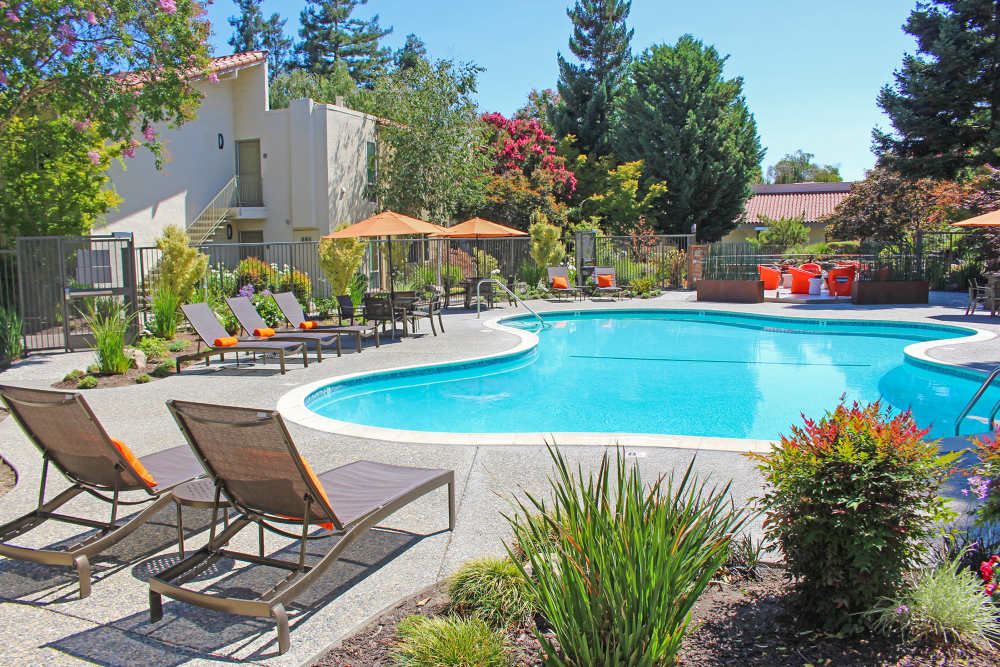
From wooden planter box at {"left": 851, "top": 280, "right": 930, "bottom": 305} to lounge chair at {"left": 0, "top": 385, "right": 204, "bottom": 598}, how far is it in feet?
60.8

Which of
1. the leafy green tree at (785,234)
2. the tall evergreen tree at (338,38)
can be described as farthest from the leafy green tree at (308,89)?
the leafy green tree at (785,234)

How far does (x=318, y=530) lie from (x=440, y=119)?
69.2 ft

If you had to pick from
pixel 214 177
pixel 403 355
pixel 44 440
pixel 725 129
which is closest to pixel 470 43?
pixel 214 177

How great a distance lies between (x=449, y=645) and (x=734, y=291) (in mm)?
18711

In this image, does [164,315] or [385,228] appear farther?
[385,228]

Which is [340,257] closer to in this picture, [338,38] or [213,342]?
[213,342]

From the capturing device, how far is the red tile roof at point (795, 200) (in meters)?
45.3

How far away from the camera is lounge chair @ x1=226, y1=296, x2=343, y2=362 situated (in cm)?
1096

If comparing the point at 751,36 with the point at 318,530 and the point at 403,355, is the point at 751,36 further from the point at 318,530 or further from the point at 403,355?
the point at 318,530

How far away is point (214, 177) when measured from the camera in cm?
2209

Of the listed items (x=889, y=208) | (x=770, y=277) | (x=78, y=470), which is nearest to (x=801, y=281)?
(x=770, y=277)

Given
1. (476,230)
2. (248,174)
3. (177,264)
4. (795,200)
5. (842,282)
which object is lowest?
(842,282)

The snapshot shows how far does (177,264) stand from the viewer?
12.6 m

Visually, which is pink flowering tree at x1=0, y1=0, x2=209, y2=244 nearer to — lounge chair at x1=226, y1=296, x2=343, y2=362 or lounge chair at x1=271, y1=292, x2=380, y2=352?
lounge chair at x1=226, y1=296, x2=343, y2=362
